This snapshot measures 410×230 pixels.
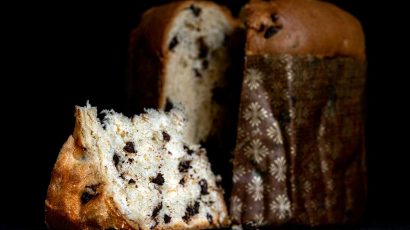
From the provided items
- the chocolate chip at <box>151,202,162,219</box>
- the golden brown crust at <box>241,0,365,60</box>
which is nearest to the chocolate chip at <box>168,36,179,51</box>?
the golden brown crust at <box>241,0,365,60</box>

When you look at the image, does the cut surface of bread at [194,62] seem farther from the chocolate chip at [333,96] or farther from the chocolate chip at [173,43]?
the chocolate chip at [333,96]

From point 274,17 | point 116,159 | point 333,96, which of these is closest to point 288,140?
point 333,96

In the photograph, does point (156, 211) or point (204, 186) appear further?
point (204, 186)

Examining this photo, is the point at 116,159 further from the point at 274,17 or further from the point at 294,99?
the point at 274,17

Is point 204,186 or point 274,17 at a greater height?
point 274,17

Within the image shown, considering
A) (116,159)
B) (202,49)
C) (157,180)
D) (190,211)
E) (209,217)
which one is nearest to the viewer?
(116,159)

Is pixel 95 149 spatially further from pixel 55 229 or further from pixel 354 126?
pixel 354 126

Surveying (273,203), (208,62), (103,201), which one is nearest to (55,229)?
(103,201)
